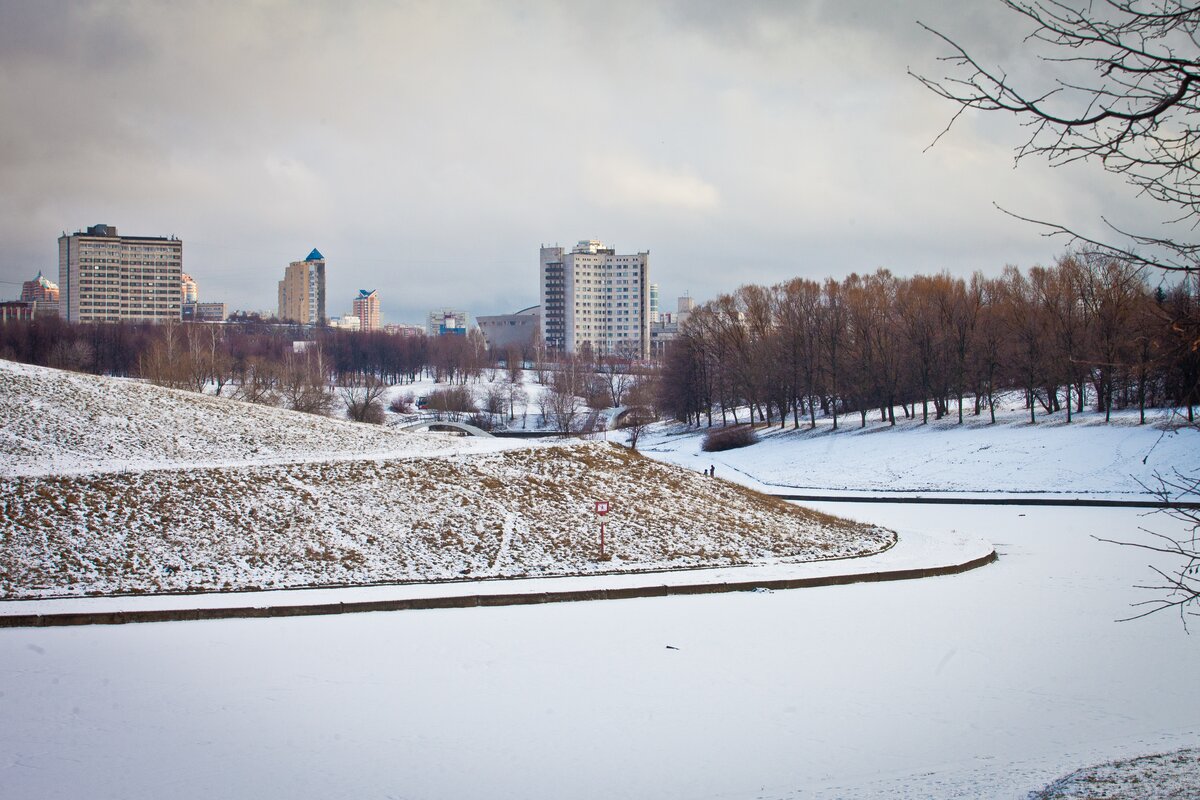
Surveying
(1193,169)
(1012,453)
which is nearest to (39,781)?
(1193,169)

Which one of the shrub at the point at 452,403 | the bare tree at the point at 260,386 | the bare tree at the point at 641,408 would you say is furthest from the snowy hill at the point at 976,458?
the shrub at the point at 452,403

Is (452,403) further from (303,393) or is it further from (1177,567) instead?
(1177,567)

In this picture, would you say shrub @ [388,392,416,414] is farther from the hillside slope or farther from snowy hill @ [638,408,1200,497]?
the hillside slope

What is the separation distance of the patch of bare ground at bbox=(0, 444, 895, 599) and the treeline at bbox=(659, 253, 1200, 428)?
28473mm

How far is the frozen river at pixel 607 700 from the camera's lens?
10.0m

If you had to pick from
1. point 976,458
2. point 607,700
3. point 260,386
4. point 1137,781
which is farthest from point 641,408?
point 1137,781

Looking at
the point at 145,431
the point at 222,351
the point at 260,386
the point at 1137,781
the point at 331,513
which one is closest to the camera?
the point at 1137,781

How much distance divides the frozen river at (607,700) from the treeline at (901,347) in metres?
34.7

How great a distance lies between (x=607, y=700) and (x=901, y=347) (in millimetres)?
59559

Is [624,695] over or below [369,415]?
below

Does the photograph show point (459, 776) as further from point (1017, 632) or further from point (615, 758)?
point (1017, 632)

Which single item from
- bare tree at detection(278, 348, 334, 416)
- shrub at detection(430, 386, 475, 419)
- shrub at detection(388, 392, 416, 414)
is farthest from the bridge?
shrub at detection(388, 392, 416, 414)

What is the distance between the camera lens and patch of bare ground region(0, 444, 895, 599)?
20219 mm

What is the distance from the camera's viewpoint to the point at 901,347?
67.1 meters
